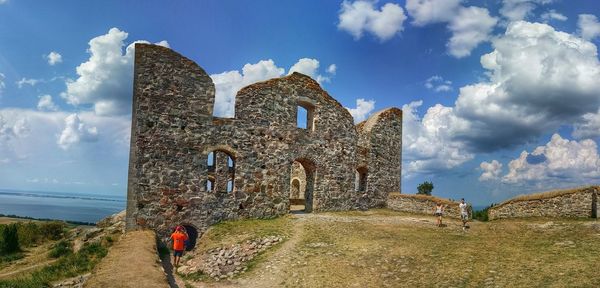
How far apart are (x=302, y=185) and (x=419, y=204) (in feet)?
29.6

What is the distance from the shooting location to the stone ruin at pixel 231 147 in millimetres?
15484

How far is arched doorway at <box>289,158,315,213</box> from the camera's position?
20047 mm

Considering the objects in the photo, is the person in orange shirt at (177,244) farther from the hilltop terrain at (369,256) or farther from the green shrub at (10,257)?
the green shrub at (10,257)

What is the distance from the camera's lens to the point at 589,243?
11867 millimetres

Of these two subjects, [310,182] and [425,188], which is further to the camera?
[425,188]

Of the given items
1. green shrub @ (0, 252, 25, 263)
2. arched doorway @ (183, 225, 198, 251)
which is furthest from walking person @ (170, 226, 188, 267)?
green shrub @ (0, 252, 25, 263)

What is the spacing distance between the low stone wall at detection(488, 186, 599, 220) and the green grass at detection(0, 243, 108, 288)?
1701cm

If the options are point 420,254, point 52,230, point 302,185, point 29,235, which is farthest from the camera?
point 302,185

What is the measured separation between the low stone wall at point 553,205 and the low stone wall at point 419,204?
6.13 ft

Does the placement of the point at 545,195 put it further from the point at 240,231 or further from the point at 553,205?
the point at 240,231

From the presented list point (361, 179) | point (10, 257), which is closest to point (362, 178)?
point (361, 179)

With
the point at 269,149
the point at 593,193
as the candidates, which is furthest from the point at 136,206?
the point at 593,193

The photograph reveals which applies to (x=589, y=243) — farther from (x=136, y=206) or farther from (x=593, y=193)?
(x=136, y=206)

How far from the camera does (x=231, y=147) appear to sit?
17.1 m
